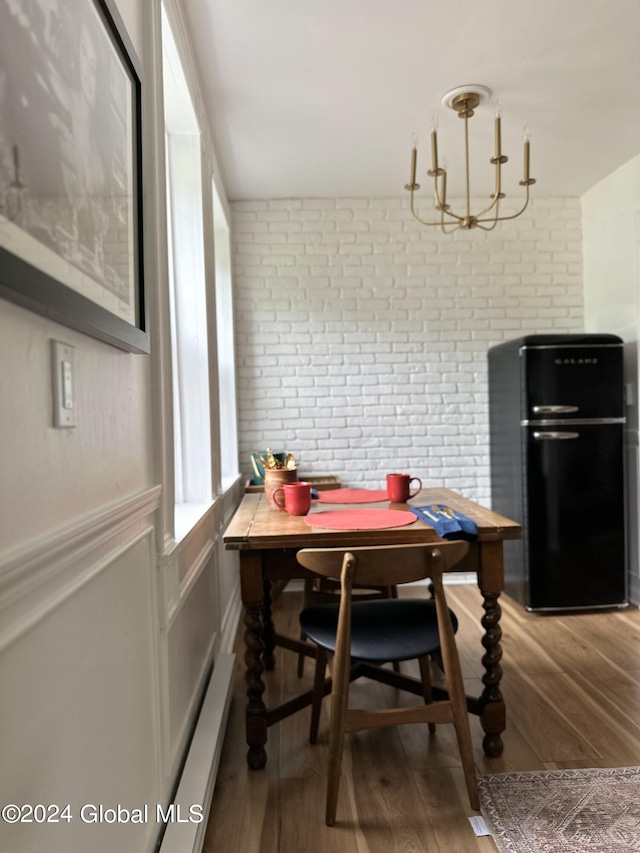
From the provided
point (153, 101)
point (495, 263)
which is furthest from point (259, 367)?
point (153, 101)

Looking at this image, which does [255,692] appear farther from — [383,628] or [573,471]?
[573,471]

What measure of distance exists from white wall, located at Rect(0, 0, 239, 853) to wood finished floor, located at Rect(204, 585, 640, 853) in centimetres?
28

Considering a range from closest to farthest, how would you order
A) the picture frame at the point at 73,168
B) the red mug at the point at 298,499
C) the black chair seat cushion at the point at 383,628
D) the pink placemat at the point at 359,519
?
the picture frame at the point at 73,168 → the black chair seat cushion at the point at 383,628 → the pink placemat at the point at 359,519 → the red mug at the point at 298,499

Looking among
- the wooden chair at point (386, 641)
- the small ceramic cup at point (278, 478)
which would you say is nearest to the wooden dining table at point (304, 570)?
the wooden chair at point (386, 641)

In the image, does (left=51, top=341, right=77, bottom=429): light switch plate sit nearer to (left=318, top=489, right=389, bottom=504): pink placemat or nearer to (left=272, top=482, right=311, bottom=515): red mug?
(left=272, top=482, right=311, bottom=515): red mug

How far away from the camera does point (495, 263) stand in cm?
381

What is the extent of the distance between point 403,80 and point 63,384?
2.20 m

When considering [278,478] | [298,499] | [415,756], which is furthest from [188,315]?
[415,756]

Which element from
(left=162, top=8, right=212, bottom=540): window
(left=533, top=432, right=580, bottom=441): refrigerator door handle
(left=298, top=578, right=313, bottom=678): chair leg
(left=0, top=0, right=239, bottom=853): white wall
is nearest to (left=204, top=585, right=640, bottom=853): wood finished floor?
(left=298, top=578, right=313, bottom=678): chair leg

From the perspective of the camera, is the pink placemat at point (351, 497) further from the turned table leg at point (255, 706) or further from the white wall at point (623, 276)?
the white wall at point (623, 276)

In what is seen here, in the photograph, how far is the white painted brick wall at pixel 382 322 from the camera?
3756 millimetres

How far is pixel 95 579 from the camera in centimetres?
96

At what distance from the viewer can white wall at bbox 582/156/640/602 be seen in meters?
3.24

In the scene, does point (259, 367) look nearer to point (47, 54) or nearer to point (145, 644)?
point (145, 644)
